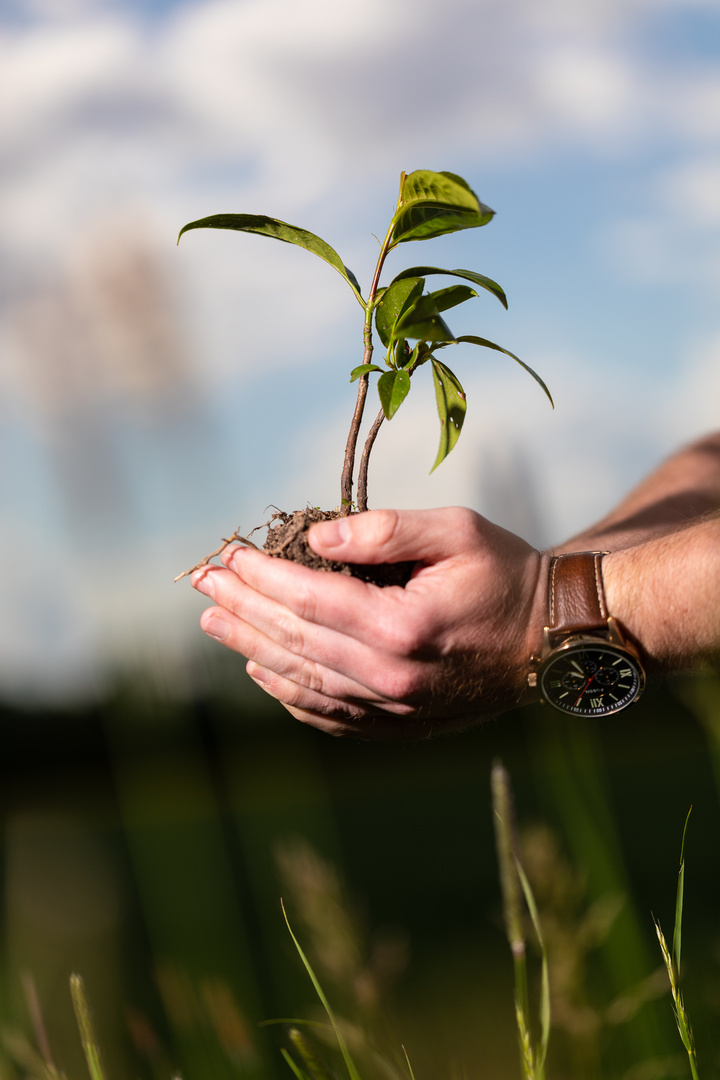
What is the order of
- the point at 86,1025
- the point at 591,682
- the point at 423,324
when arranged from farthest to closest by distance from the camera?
the point at 591,682, the point at 423,324, the point at 86,1025

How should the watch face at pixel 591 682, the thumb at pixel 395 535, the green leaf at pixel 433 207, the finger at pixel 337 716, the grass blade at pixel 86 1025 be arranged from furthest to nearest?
1. the finger at pixel 337 716
2. the watch face at pixel 591 682
3. the thumb at pixel 395 535
4. the green leaf at pixel 433 207
5. the grass blade at pixel 86 1025

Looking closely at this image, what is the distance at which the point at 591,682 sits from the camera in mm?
976

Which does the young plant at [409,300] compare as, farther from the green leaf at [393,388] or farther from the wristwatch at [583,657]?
the wristwatch at [583,657]

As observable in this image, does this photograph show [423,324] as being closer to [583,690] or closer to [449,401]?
[449,401]

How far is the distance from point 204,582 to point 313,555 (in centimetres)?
18

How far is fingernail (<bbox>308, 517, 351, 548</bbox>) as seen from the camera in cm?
87

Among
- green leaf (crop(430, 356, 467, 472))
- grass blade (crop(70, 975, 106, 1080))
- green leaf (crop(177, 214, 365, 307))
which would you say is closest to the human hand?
green leaf (crop(430, 356, 467, 472))

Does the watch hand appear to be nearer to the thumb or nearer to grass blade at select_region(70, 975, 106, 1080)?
the thumb

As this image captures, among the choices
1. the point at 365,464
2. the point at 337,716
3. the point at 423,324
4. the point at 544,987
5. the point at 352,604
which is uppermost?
the point at 423,324

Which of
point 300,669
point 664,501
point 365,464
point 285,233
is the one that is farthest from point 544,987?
point 664,501

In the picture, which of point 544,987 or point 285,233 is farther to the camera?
point 285,233

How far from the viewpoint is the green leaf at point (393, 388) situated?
846mm

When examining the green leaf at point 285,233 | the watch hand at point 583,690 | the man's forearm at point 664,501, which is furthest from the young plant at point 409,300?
the man's forearm at point 664,501

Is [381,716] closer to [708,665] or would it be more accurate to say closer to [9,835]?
[708,665]
